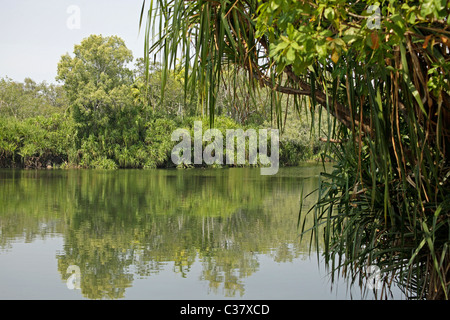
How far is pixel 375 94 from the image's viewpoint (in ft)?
8.52

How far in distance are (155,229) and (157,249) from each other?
1614 millimetres

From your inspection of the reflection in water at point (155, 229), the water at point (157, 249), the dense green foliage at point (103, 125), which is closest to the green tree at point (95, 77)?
the dense green foliage at point (103, 125)

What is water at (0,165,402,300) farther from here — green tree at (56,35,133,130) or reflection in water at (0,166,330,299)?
green tree at (56,35,133,130)

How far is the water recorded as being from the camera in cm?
511

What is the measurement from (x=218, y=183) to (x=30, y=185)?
5490 mm

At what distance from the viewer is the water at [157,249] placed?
511 centimetres

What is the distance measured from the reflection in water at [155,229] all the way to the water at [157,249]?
0.01 metres

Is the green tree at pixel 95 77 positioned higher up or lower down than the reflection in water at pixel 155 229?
higher up

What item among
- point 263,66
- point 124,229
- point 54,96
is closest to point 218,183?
point 124,229

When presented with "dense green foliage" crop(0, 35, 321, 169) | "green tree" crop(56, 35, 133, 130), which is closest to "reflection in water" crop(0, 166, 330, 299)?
"dense green foliage" crop(0, 35, 321, 169)

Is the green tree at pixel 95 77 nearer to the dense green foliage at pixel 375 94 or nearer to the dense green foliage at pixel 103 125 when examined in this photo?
the dense green foliage at pixel 103 125

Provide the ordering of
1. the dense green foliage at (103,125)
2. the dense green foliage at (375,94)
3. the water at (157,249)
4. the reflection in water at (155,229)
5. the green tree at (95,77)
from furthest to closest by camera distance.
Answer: the green tree at (95,77) < the dense green foliage at (103,125) < the reflection in water at (155,229) < the water at (157,249) < the dense green foliage at (375,94)

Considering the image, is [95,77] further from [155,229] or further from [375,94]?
[375,94]

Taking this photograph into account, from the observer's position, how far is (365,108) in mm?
3268
